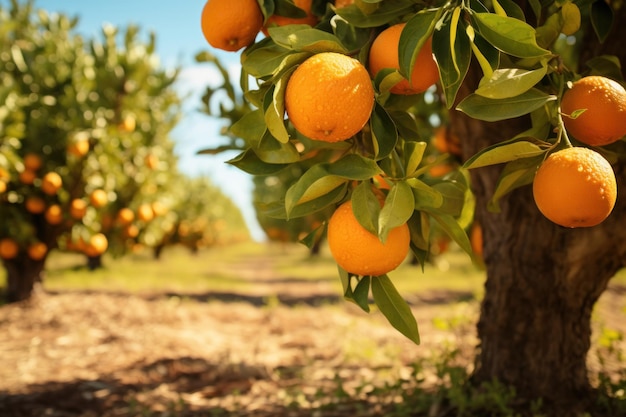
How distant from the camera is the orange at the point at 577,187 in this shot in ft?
3.60

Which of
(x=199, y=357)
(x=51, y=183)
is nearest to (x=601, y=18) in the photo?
(x=199, y=357)

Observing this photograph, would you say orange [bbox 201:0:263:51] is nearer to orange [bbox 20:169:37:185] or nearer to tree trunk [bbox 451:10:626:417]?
tree trunk [bbox 451:10:626:417]

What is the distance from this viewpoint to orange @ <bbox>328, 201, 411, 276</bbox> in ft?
3.89

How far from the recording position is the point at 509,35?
3.52 ft

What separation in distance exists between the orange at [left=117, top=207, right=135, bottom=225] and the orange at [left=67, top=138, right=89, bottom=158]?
2.84 ft

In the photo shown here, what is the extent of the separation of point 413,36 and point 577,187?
0.50m

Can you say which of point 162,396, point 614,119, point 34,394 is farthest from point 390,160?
point 34,394

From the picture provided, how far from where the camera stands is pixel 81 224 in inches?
205

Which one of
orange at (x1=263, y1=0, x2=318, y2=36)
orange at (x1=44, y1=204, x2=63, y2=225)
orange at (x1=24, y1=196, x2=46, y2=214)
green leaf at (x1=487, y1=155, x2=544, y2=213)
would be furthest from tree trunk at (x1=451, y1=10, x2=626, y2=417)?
orange at (x1=24, y1=196, x2=46, y2=214)

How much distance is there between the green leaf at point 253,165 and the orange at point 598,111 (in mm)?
760

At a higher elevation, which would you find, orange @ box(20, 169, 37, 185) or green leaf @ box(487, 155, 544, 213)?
orange @ box(20, 169, 37, 185)

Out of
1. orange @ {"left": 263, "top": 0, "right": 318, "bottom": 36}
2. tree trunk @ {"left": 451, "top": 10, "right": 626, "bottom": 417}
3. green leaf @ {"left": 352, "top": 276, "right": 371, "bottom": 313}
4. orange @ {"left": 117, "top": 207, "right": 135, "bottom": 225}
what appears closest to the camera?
green leaf @ {"left": 352, "top": 276, "right": 371, "bottom": 313}

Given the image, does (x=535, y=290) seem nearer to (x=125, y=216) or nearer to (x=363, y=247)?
(x=363, y=247)

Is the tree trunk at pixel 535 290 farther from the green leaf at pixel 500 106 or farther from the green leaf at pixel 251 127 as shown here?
the green leaf at pixel 251 127
